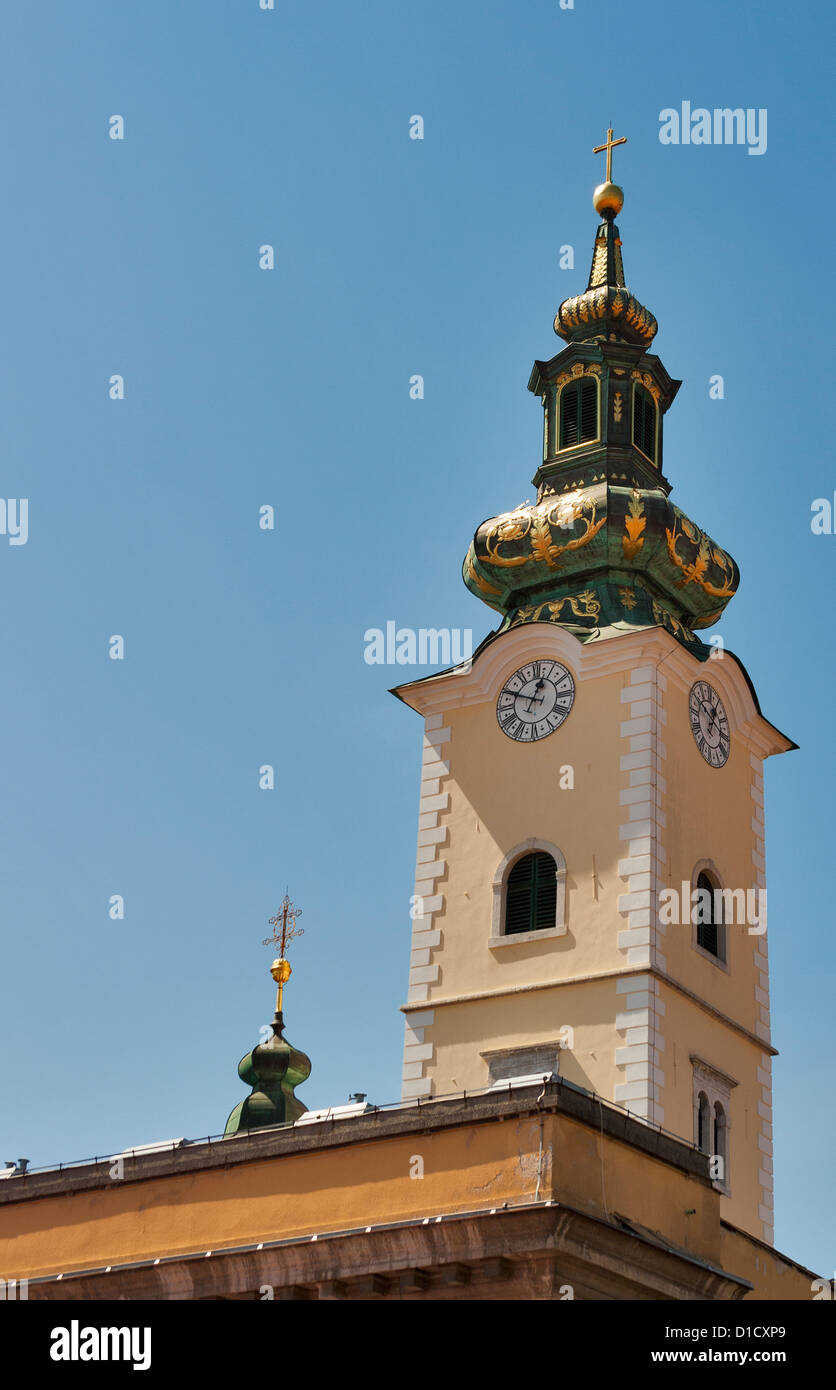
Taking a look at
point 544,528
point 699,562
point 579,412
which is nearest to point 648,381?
point 579,412

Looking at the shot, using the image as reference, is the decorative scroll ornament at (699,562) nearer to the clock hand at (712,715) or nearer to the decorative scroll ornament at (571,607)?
the decorative scroll ornament at (571,607)

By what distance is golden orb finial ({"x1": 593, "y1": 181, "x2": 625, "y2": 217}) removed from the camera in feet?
124

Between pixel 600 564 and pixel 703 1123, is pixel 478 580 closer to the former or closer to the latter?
pixel 600 564

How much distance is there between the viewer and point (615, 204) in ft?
124

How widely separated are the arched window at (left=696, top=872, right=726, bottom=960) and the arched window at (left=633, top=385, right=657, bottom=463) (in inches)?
314

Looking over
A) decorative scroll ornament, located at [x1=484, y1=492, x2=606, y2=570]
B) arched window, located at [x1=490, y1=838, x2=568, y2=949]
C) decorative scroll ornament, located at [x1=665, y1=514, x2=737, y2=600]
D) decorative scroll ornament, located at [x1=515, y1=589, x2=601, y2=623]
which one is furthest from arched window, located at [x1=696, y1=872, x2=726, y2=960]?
decorative scroll ornament, located at [x1=484, y1=492, x2=606, y2=570]

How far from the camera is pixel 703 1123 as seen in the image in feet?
93.1

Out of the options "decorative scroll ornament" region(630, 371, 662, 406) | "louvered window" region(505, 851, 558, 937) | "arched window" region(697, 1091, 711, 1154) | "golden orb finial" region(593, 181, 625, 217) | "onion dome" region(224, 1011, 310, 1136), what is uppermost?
"golden orb finial" region(593, 181, 625, 217)

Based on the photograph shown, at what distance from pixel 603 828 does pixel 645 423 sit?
867cm

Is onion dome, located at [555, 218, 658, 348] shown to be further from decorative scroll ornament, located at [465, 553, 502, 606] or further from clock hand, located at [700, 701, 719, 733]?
clock hand, located at [700, 701, 719, 733]

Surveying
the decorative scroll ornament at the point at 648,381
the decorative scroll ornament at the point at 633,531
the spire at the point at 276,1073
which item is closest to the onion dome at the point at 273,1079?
the spire at the point at 276,1073

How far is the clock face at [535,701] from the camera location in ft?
101

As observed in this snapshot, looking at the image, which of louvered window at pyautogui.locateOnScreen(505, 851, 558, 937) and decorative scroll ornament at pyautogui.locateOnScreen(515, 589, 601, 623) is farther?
decorative scroll ornament at pyautogui.locateOnScreen(515, 589, 601, 623)

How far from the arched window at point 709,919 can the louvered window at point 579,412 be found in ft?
26.5
